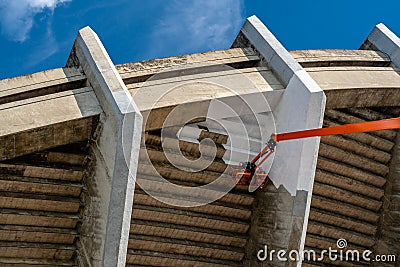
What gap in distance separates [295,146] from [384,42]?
503 centimetres

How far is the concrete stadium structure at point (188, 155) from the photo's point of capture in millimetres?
11719

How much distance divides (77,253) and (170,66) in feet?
13.5

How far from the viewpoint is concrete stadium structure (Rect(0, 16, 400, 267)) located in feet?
38.4

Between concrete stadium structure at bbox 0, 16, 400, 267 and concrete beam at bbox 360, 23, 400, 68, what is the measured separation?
9 centimetres

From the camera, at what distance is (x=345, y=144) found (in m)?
15.0

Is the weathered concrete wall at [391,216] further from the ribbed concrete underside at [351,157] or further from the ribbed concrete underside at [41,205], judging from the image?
the ribbed concrete underside at [41,205]

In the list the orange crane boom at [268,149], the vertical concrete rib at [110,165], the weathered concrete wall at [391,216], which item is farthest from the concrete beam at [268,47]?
the weathered concrete wall at [391,216]

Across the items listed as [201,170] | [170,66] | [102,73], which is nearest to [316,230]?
[201,170]

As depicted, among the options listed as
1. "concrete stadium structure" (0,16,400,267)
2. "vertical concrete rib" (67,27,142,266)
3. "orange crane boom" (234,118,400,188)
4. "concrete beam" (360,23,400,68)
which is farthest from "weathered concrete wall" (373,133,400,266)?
"vertical concrete rib" (67,27,142,266)

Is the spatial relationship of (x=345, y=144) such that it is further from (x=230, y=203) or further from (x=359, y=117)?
(x=230, y=203)

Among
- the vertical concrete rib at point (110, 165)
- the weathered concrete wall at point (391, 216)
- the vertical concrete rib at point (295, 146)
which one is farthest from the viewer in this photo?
the weathered concrete wall at point (391, 216)

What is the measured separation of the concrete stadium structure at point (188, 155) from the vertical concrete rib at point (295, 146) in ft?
0.09

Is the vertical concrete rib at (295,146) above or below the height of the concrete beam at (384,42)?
below

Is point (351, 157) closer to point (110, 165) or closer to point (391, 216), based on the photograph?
point (391, 216)
